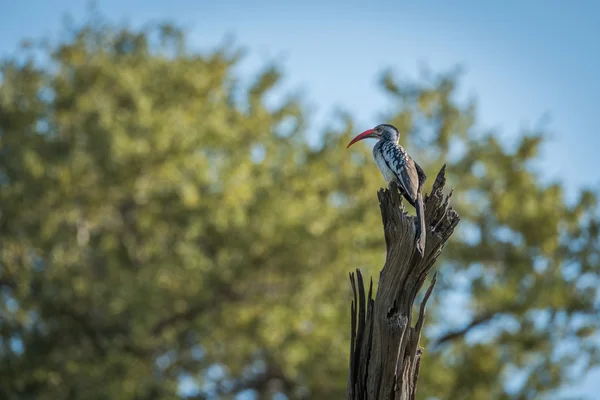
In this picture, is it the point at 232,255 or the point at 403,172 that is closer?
the point at 403,172

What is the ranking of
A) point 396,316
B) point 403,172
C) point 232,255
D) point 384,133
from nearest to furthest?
point 396,316, point 403,172, point 384,133, point 232,255

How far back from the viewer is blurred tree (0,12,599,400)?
12.8 meters

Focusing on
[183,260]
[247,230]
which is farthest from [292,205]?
[183,260]

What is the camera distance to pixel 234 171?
14.6m

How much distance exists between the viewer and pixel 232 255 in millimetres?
13938

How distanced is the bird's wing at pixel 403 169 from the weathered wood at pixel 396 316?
1.26 ft

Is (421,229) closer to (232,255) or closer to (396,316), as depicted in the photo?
(396,316)

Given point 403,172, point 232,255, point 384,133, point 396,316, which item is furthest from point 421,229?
point 232,255

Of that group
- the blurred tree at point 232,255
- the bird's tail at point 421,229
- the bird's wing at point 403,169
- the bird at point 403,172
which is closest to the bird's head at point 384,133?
the bird at point 403,172

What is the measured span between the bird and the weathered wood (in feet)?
0.18

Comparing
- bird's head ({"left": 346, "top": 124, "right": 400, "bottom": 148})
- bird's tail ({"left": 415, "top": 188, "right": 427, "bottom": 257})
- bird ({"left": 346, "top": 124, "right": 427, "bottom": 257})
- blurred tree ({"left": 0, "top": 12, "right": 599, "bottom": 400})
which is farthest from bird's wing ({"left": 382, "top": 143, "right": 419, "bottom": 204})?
blurred tree ({"left": 0, "top": 12, "right": 599, "bottom": 400})

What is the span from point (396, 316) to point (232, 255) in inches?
373

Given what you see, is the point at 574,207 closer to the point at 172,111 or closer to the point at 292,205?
the point at 292,205

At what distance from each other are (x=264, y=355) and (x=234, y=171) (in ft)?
10.7
